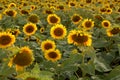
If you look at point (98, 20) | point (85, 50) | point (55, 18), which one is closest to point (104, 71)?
point (85, 50)

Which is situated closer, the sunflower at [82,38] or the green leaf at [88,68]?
the green leaf at [88,68]

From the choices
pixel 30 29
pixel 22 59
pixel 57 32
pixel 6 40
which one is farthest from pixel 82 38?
Result: pixel 30 29

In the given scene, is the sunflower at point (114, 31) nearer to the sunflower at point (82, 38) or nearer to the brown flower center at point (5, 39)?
the sunflower at point (82, 38)

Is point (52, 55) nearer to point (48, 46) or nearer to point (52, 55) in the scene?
point (52, 55)

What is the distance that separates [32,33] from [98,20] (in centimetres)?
182

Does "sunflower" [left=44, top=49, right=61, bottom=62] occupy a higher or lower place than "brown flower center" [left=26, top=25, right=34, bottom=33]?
higher

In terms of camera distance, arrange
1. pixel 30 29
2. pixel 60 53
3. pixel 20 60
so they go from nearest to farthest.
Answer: pixel 20 60 → pixel 60 53 → pixel 30 29

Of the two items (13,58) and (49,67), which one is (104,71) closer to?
(49,67)

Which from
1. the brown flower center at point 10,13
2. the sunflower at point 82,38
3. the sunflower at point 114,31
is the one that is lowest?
the brown flower center at point 10,13

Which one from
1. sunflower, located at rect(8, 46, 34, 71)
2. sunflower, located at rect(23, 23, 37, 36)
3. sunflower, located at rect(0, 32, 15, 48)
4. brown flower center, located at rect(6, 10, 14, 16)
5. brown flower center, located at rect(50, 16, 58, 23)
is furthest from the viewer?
brown flower center, located at rect(6, 10, 14, 16)

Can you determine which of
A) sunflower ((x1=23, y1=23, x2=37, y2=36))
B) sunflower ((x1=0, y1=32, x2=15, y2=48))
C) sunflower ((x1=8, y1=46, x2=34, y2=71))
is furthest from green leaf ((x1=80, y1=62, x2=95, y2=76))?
sunflower ((x1=23, y1=23, x2=37, y2=36))

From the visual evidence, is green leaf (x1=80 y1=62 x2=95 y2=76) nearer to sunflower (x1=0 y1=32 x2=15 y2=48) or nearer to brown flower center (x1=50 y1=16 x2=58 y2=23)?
sunflower (x1=0 y1=32 x2=15 y2=48)

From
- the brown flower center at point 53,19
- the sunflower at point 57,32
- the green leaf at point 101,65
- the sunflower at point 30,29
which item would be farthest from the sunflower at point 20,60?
the brown flower center at point 53,19

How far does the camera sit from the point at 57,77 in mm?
3961
